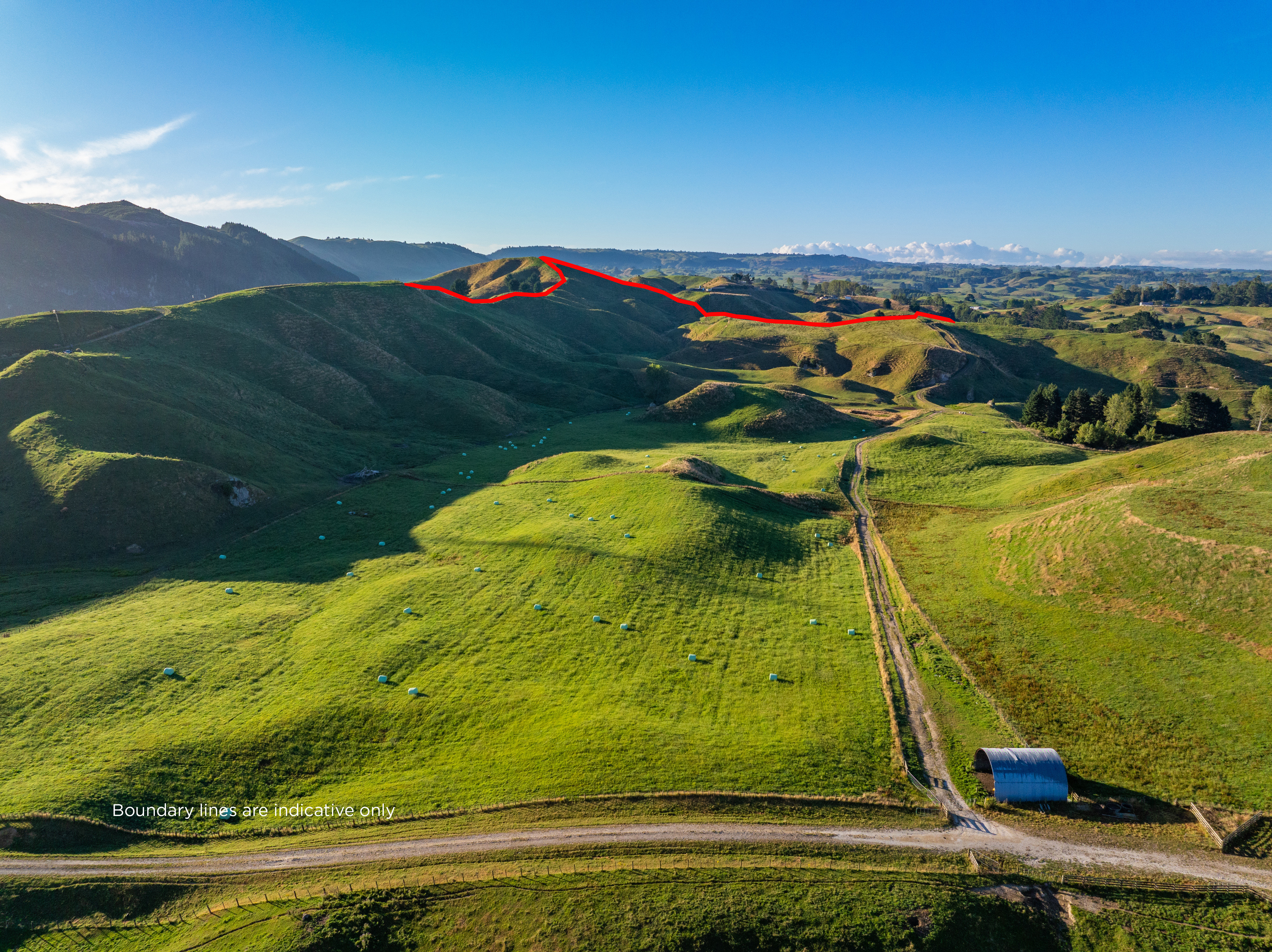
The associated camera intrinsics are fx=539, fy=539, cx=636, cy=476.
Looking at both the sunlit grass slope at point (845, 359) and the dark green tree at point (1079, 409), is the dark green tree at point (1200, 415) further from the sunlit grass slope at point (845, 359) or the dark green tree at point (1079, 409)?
the sunlit grass slope at point (845, 359)

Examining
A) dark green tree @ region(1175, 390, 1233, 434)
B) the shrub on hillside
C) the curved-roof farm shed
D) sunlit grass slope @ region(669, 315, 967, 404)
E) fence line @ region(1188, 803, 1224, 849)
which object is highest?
sunlit grass slope @ region(669, 315, 967, 404)

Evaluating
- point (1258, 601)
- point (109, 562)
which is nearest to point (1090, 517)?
point (1258, 601)

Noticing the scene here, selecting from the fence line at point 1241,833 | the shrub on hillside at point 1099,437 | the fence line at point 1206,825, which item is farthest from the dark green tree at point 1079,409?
the fence line at point 1206,825

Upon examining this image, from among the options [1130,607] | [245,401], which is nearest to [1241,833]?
[1130,607]

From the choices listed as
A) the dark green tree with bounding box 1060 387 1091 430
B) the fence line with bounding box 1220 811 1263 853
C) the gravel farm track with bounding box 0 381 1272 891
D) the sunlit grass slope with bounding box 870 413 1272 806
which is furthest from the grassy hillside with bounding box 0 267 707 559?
the dark green tree with bounding box 1060 387 1091 430

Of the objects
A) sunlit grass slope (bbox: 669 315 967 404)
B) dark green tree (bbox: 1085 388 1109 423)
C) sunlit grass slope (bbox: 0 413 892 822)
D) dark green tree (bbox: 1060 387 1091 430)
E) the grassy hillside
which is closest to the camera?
sunlit grass slope (bbox: 0 413 892 822)

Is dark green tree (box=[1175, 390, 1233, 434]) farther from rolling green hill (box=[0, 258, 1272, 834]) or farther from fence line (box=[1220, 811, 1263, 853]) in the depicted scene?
fence line (box=[1220, 811, 1263, 853])

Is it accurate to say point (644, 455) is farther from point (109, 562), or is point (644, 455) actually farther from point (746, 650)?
point (109, 562)
